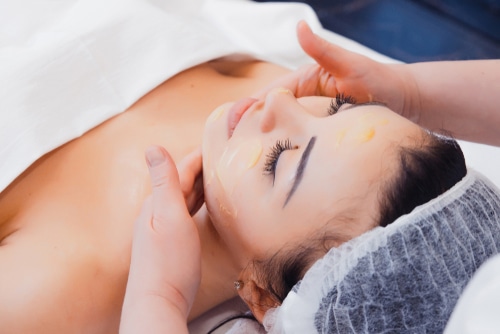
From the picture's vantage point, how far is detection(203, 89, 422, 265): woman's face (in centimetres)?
86

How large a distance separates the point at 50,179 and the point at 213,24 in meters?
0.63

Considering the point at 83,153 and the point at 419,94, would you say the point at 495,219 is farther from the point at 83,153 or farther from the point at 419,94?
the point at 83,153

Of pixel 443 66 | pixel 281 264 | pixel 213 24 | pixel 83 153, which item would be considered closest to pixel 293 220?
pixel 281 264

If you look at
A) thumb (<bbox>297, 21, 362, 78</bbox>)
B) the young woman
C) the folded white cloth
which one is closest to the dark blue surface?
the folded white cloth

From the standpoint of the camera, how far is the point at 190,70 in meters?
1.31

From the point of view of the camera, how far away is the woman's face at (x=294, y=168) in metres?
0.86

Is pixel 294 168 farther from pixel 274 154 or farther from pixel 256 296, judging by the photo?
pixel 256 296

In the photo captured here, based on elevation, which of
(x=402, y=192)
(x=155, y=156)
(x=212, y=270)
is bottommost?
(x=212, y=270)

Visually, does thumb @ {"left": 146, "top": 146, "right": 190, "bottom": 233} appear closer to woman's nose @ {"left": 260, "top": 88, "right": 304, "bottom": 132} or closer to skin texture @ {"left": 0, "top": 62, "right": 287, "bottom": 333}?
skin texture @ {"left": 0, "top": 62, "right": 287, "bottom": 333}

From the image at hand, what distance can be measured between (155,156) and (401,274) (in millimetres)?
395

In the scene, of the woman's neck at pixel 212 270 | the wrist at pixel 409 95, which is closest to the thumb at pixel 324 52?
the wrist at pixel 409 95

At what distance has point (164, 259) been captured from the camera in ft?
3.10

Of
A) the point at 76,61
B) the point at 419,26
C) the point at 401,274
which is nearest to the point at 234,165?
the point at 401,274

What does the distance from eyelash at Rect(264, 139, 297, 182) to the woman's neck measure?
0.60 feet
